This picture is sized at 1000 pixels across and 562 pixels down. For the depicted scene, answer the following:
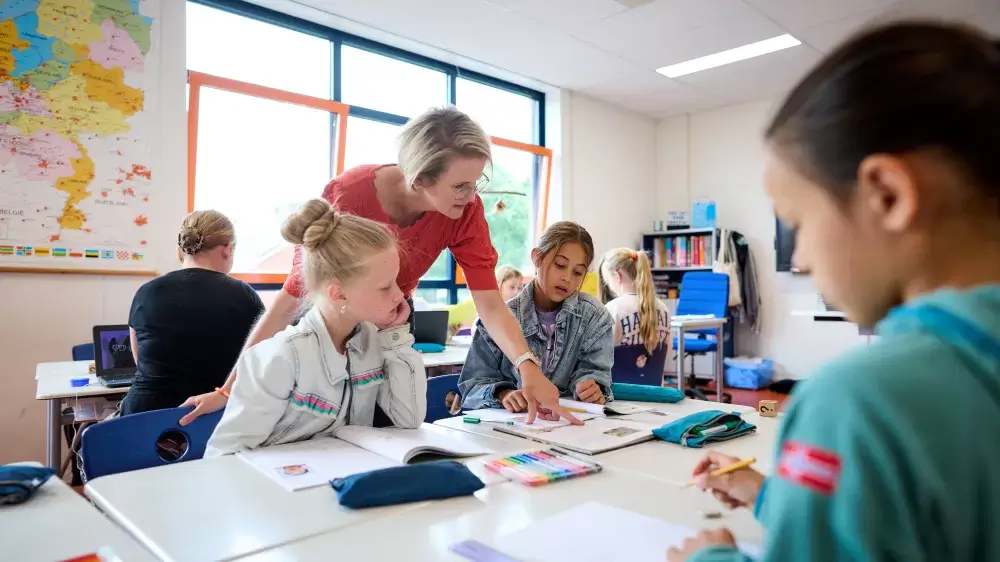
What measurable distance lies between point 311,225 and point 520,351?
0.63 metres

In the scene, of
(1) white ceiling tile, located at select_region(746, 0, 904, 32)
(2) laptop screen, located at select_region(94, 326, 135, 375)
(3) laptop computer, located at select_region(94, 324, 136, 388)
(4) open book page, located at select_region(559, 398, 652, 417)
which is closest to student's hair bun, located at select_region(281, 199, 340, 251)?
(4) open book page, located at select_region(559, 398, 652, 417)

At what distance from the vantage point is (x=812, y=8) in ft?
13.8

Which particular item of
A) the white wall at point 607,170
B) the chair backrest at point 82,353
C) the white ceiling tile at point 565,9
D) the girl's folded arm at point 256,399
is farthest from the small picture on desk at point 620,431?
the white wall at point 607,170

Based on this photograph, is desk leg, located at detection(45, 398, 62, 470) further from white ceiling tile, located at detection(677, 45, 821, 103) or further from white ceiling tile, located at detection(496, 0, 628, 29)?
white ceiling tile, located at detection(677, 45, 821, 103)

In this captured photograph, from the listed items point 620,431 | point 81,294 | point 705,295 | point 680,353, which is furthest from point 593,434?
point 705,295

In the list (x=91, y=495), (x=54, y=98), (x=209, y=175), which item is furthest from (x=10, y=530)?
(x=209, y=175)

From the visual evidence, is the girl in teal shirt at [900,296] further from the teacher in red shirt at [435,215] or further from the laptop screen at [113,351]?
the laptop screen at [113,351]

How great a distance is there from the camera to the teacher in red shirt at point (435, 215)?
1607mm

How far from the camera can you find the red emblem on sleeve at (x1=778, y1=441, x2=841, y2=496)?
1.34 feet

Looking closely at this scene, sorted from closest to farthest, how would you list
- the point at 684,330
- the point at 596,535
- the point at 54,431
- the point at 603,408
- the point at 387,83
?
the point at 596,535 < the point at 603,408 < the point at 54,431 < the point at 684,330 < the point at 387,83

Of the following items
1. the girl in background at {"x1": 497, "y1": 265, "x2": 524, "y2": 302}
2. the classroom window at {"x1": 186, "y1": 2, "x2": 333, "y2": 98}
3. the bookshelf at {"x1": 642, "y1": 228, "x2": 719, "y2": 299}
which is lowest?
the girl in background at {"x1": 497, "y1": 265, "x2": 524, "y2": 302}

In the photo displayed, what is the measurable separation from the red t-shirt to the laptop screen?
150 cm

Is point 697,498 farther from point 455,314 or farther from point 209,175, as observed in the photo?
point 209,175

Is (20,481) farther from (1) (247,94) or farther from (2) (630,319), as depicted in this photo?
(1) (247,94)
